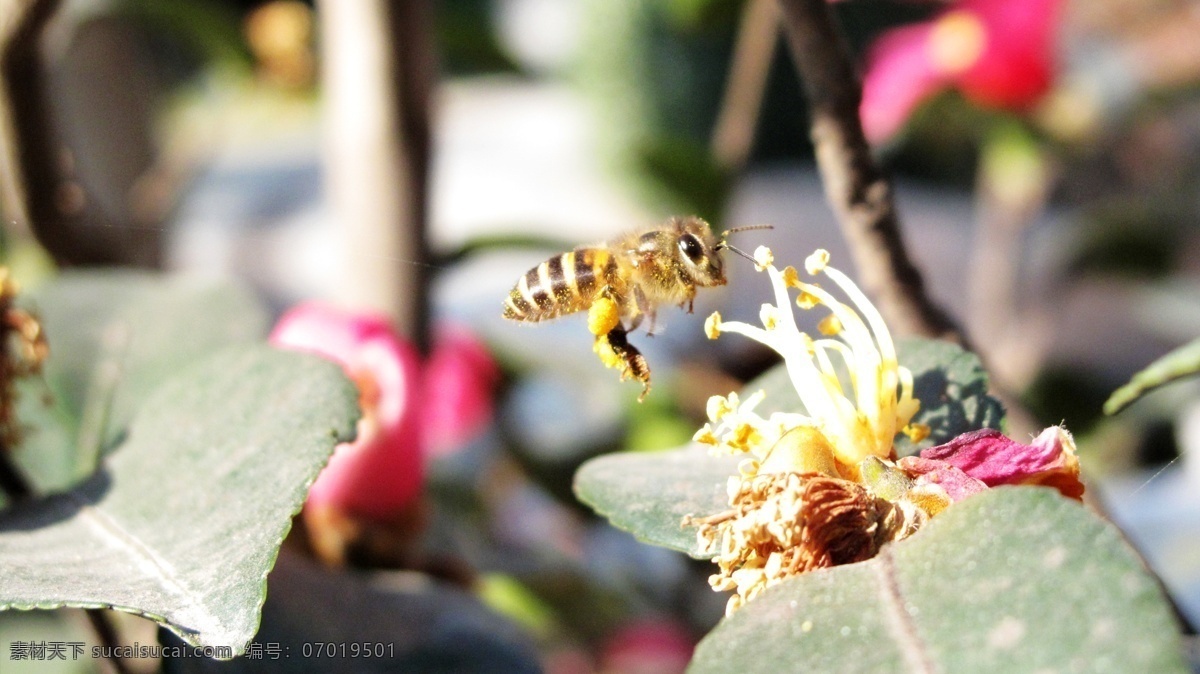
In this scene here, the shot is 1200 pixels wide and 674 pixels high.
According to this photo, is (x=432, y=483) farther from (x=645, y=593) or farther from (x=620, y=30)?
(x=620, y=30)

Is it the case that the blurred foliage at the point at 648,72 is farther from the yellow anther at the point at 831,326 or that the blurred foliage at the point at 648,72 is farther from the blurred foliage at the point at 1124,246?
the yellow anther at the point at 831,326

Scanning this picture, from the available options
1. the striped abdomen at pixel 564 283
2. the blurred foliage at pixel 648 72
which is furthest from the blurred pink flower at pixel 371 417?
the blurred foliage at pixel 648 72

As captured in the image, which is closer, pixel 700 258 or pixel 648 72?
pixel 700 258

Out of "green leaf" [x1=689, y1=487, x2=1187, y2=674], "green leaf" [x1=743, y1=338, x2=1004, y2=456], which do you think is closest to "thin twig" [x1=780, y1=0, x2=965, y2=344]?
"green leaf" [x1=743, y1=338, x2=1004, y2=456]

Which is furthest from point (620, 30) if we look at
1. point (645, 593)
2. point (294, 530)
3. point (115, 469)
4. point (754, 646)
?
point (754, 646)

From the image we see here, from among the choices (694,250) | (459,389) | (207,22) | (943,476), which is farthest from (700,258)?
(207,22)

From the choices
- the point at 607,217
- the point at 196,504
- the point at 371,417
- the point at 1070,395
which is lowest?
the point at 607,217

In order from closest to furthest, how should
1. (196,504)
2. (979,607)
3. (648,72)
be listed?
(979,607) → (196,504) → (648,72)

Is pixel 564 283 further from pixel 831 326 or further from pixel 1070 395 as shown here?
pixel 1070 395
